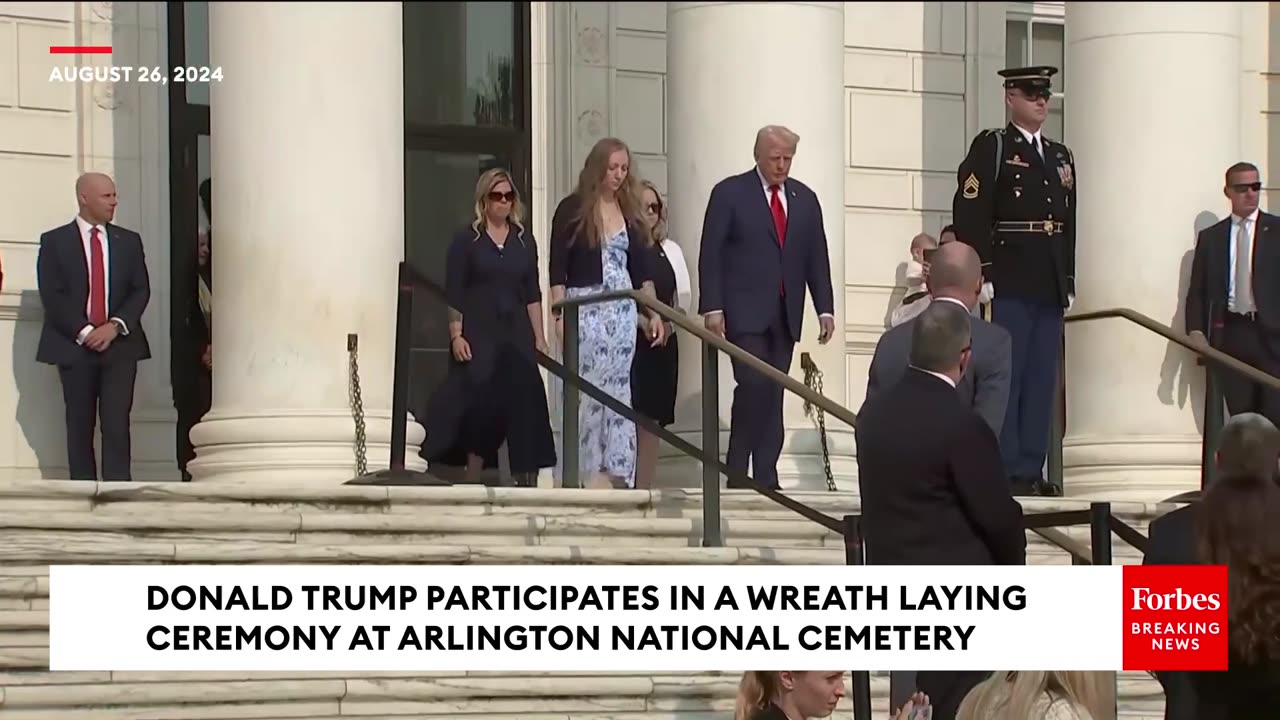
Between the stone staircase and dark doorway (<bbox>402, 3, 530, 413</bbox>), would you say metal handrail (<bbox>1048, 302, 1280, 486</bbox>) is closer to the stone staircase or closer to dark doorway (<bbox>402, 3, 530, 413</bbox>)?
the stone staircase

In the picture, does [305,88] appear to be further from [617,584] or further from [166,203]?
[617,584]

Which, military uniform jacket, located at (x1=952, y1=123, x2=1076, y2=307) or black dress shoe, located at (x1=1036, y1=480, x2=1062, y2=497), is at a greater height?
military uniform jacket, located at (x1=952, y1=123, x2=1076, y2=307)

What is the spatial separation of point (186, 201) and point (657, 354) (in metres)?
3.31

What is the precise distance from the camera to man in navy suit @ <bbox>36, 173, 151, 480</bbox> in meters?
13.6

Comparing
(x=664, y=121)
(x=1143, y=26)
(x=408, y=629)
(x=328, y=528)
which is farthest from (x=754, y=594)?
(x=664, y=121)

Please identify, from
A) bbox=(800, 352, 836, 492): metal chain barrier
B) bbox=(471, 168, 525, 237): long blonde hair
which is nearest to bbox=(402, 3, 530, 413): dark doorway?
bbox=(800, 352, 836, 492): metal chain barrier

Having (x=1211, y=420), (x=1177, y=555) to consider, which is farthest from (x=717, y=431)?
(x=1177, y=555)

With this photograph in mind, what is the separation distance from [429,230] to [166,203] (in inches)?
69.6

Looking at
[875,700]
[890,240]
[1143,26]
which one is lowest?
[875,700]

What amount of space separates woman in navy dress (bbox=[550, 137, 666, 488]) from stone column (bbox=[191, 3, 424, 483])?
95 cm

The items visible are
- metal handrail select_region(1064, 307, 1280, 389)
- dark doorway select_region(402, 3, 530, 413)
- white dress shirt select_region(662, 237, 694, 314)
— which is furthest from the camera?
dark doorway select_region(402, 3, 530, 413)

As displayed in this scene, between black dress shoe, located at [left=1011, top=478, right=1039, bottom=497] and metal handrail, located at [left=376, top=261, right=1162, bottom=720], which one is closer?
metal handrail, located at [left=376, top=261, right=1162, bottom=720]

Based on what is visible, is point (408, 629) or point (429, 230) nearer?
point (408, 629)

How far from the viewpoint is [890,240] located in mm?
17656
